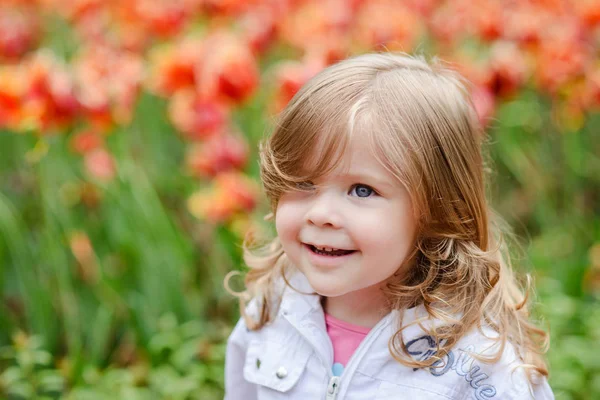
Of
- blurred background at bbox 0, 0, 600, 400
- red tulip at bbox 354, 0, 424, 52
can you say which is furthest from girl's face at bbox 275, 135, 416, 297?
red tulip at bbox 354, 0, 424, 52

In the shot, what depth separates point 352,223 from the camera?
3.81 feet

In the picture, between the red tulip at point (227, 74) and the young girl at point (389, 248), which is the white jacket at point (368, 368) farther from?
the red tulip at point (227, 74)

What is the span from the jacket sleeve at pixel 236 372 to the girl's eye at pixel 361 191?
0.44 metres

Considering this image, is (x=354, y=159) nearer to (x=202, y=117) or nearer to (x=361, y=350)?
(x=361, y=350)

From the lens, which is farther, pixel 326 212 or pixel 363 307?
pixel 363 307

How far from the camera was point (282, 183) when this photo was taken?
1239mm

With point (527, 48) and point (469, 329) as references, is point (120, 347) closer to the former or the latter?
point (469, 329)

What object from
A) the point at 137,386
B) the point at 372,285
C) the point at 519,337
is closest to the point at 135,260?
the point at 137,386

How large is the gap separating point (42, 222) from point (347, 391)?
6.01 ft

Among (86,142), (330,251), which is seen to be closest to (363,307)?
(330,251)

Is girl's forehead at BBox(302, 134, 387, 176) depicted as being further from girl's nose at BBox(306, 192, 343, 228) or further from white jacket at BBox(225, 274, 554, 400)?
white jacket at BBox(225, 274, 554, 400)

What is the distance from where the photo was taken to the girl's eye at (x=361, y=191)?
3.88 feet

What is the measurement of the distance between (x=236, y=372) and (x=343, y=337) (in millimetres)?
288

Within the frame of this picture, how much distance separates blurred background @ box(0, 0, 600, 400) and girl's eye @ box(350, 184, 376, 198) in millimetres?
646
